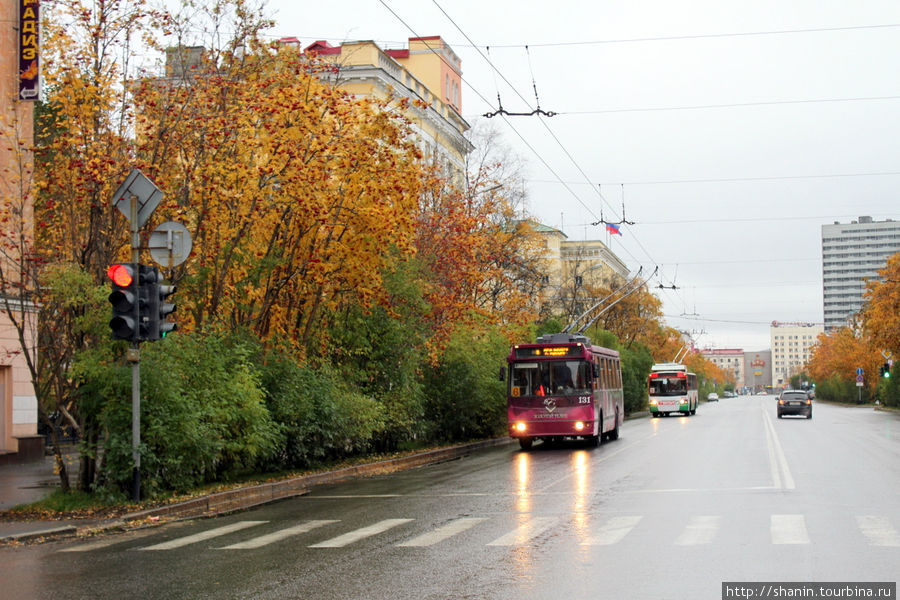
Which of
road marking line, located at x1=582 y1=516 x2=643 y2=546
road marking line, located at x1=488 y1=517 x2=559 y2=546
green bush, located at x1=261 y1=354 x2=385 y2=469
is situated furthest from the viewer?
green bush, located at x1=261 y1=354 x2=385 y2=469

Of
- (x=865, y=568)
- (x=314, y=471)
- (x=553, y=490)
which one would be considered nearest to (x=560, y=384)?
(x=314, y=471)

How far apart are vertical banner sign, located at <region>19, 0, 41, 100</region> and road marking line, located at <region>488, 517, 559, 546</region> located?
52.1 ft

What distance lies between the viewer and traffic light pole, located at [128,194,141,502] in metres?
15.8

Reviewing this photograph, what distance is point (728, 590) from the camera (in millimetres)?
8633

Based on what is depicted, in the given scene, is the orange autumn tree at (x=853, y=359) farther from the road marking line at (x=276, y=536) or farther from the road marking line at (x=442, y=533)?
the road marking line at (x=276, y=536)

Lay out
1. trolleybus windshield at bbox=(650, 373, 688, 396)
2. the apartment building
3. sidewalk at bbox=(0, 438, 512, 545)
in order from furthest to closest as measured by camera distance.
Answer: trolleybus windshield at bbox=(650, 373, 688, 396)
the apartment building
sidewalk at bbox=(0, 438, 512, 545)

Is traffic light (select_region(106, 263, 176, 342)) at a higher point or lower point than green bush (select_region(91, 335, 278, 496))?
higher

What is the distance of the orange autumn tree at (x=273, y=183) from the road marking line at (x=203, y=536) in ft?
21.5

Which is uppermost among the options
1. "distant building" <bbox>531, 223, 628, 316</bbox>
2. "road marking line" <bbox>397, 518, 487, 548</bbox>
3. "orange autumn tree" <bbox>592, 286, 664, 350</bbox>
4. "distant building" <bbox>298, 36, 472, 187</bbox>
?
"distant building" <bbox>298, 36, 472, 187</bbox>

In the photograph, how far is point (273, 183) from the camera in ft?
70.3

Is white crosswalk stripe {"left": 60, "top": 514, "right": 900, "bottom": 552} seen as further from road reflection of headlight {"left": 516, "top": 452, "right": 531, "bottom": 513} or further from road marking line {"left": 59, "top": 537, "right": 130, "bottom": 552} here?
road reflection of headlight {"left": 516, "top": 452, "right": 531, "bottom": 513}

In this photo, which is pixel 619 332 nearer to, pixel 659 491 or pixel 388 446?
pixel 388 446

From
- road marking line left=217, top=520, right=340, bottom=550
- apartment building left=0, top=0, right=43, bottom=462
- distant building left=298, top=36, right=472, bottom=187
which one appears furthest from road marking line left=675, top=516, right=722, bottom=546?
distant building left=298, top=36, right=472, bottom=187

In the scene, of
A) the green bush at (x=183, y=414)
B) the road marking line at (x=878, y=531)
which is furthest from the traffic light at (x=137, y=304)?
the road marking line at (x=878, y=531)
